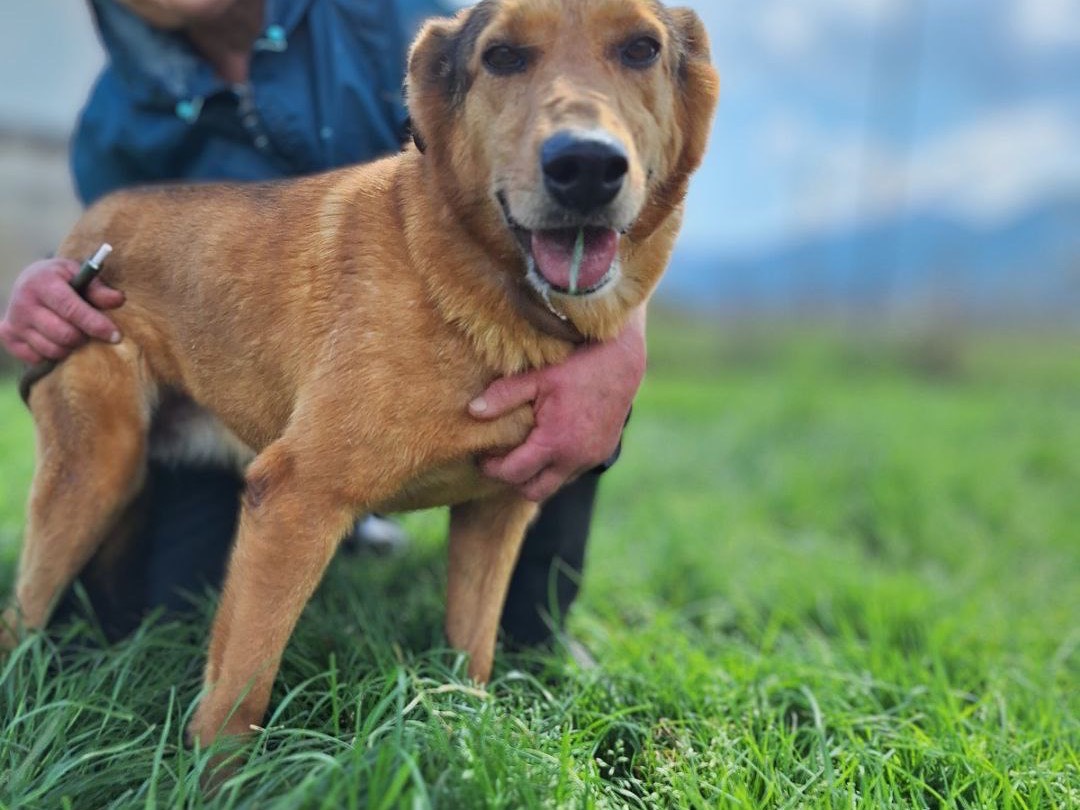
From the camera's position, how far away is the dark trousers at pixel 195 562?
280 cm

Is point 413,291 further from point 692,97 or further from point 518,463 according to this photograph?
point 692,97

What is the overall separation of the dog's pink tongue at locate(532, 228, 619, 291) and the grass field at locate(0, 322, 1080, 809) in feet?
2.82

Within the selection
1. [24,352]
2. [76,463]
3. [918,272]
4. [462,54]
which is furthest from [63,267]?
[918,272]

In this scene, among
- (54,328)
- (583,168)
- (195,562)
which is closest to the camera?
(583,168)

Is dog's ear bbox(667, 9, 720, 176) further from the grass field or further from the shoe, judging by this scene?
the shoe

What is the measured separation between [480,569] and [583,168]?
1.11m

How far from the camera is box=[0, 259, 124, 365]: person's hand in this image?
233cm

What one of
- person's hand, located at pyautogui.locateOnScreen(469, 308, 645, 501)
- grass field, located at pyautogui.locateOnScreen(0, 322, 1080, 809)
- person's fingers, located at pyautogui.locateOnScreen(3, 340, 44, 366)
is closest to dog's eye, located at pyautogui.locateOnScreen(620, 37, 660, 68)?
person's hand, located at pyautogui.locateOnScreen(469, 308, 645, 501)

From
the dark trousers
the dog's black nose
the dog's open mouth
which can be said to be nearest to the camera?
the dog's black nose

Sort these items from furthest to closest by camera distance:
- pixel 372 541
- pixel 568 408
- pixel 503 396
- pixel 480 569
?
pixel 372 541 < pixel 480 569 < pixel 568 408 < pixel 503 396

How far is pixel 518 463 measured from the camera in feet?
6.85

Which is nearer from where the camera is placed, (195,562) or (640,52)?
(640,52)

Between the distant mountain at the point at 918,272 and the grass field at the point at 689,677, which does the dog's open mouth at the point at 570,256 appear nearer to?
the grass field at the point at 689,677

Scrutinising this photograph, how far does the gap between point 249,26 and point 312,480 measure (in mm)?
1693
